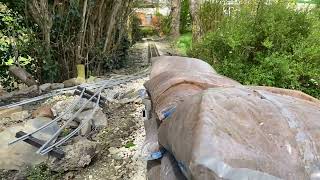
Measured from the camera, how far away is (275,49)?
5.34 m

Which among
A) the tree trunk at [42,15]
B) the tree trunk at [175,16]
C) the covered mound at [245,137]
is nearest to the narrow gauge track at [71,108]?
the tree trunk at [42,15]

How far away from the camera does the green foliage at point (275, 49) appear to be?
5.13 metres

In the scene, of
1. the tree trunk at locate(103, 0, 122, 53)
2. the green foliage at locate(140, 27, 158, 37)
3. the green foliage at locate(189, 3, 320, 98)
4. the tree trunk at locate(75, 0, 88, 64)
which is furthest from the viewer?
the green foliage at locate(140, 27, 158, 37)

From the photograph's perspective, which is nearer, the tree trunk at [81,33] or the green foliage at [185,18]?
the tree trunk at [81,33]

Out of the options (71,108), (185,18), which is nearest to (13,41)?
(71,108)

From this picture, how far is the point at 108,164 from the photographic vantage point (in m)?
3.67

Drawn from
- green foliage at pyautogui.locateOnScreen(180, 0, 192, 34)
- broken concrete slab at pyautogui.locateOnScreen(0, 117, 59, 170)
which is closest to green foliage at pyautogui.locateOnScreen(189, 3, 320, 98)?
broken concrete slab at pyautogui.locateOnScreen(0, 117, 59, 170)

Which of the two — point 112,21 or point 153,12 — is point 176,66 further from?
point 153,12

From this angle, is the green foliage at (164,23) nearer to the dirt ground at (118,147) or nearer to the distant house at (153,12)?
the distant house at (153,12)

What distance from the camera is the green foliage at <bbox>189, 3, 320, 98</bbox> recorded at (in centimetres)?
513

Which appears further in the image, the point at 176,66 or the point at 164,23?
the point at 164,23

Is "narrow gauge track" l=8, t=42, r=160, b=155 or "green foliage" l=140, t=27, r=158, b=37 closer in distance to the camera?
"narrow gauge track" l=8, t=42, r=160, b=155

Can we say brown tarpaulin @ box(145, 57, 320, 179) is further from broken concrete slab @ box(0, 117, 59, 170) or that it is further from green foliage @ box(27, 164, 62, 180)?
broken concrete slab @ box(0, 117, 59, 170)

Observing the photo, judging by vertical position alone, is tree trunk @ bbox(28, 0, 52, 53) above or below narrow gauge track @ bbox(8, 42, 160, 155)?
above
